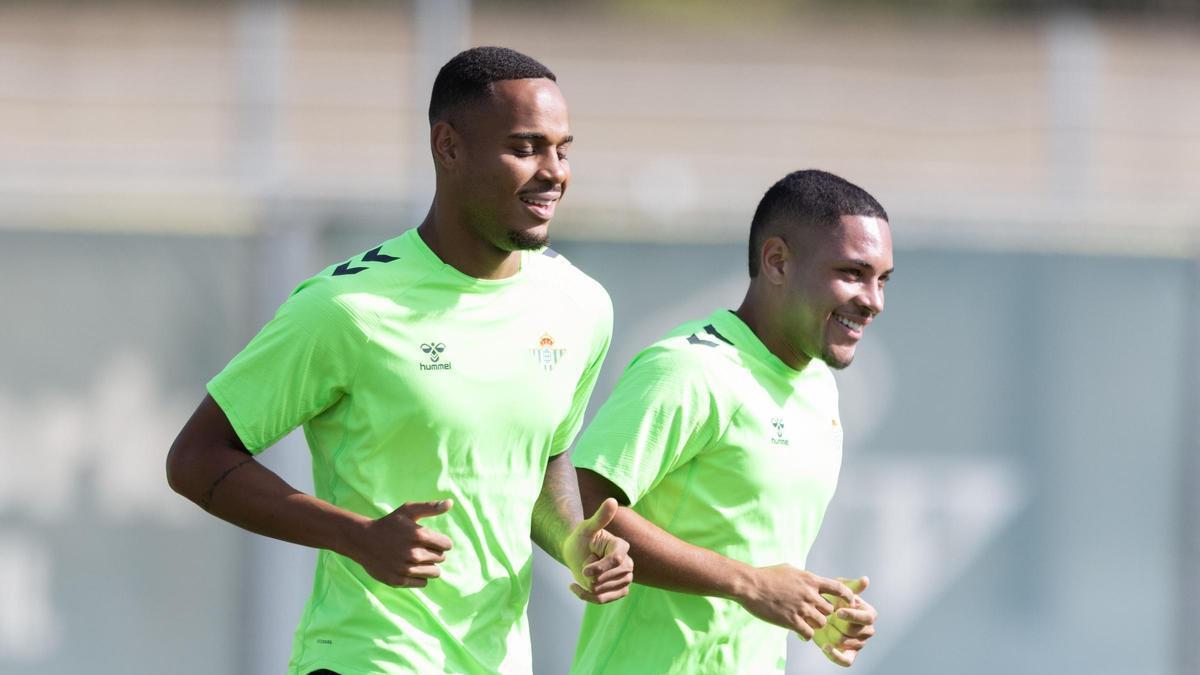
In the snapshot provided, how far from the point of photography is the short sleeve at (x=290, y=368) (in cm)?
347

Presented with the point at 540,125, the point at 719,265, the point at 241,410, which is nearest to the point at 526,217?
the point at 540,125

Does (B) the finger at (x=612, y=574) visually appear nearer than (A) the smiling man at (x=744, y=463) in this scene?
Yes

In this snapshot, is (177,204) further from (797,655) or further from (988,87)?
(988,87)

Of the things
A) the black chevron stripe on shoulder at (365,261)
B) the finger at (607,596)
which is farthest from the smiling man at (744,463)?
the black chevron stripe on shoulder at (365,261)

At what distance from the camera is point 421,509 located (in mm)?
3211

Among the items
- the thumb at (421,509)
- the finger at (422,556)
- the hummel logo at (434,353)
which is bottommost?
the finger at (422,556)

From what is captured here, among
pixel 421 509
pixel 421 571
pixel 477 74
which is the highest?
pixel 477 74

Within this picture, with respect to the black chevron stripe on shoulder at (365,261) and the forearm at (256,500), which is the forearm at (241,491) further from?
the black chevron stripe on shoulder at (365,261)

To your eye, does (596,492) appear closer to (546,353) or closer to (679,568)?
(679,568)

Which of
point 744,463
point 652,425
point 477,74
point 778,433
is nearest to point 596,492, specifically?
point 652,425

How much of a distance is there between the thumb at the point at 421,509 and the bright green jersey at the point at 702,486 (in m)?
0.79

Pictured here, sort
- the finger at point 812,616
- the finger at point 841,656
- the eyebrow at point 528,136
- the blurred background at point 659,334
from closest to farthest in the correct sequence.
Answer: the eyebrow at point 528,136 < the finger at point 812,616 < the finger at point 841,656 < the blurred background at point 659,334

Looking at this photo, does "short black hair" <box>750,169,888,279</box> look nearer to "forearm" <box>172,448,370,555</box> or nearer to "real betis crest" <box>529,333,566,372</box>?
"real betis crest" <box>529,333,566,372</box>

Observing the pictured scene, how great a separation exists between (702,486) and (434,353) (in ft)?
2.74
